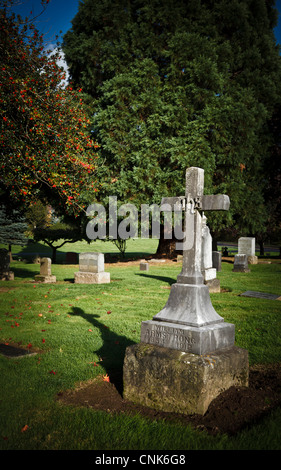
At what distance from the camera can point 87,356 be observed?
5461 millimetres

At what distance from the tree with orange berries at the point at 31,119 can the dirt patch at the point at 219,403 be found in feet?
20.3

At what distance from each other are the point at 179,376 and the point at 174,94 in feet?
58.0

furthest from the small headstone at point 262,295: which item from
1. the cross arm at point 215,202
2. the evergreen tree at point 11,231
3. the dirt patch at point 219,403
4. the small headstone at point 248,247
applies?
the evergreen tree at point 11,231

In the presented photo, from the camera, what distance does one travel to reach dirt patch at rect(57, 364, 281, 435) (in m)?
3.36

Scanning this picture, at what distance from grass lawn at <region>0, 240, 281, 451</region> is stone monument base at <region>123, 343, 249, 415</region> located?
351 millimetres

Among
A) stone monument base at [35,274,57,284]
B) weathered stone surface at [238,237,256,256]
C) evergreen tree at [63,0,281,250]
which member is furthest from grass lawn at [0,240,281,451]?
weathered stone surface at [238,237,256,256]

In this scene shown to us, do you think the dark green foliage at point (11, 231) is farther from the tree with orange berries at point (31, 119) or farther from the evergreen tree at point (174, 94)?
the tree with orange berries at point (31, 119)

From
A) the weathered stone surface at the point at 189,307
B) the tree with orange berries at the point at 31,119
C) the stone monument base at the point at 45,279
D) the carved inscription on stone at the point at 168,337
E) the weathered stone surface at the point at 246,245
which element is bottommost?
the stone monument base at the point at 45,279

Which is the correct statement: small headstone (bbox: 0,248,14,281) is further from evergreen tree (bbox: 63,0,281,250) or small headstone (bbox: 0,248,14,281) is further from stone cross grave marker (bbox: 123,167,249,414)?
stone cross grave marker (bbox: 123,167,249,414)

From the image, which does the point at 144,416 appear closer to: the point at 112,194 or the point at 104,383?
the point at 104,383

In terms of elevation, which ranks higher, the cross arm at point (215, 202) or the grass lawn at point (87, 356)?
the cross arm at point (215, 202)

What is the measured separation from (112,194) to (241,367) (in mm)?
15460

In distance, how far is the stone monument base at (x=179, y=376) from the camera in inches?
140

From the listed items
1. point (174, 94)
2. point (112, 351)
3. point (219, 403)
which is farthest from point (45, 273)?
point (219, 403)
